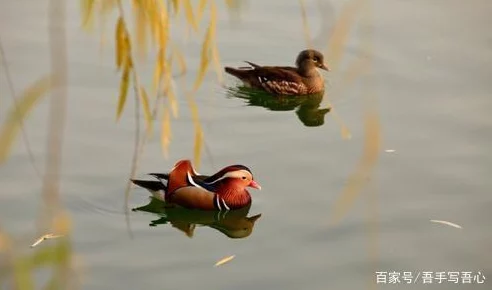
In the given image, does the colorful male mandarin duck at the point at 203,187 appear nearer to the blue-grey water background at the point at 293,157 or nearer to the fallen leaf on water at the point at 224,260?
the blue-grey water background at the point at 293,157

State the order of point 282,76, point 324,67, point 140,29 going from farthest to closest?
1. point 324,67
2. point 282,76
3. point 140,29

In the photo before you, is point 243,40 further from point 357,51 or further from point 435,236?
point 435,236

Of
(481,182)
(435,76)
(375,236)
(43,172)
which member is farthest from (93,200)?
(435,76)

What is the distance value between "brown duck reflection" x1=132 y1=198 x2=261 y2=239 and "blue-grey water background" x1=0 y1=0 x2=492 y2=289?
7 centimetres

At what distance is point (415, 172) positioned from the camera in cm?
693

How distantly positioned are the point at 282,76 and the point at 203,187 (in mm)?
2211

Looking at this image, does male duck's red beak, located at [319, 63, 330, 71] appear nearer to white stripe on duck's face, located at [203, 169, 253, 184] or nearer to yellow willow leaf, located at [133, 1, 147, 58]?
white stripe on duck's face, located at [203, 169, 253, 184]

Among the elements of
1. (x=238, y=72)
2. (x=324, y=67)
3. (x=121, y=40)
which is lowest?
(x=324, y=67)

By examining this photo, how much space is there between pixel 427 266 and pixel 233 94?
310cm

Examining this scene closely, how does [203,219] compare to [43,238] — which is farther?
[203,219]

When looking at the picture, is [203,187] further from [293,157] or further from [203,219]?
[293,157]

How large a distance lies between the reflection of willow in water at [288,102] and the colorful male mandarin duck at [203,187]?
1.58 m

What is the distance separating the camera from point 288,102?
8.80 m

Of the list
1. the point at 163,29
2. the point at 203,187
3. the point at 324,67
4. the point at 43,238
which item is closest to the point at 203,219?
the point at 203,187
